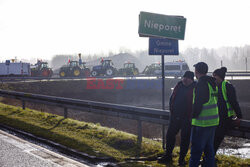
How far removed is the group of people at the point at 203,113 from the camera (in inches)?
172

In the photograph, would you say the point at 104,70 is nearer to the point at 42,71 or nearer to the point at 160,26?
the point at 42,71

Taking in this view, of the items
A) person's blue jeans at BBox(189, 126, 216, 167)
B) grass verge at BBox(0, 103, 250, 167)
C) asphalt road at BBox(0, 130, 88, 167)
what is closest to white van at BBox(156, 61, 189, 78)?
grass verge at BBox(0, 103, 250, 167)

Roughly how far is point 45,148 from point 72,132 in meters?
1.52

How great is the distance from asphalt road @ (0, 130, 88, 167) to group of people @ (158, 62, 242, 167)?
1.98 m

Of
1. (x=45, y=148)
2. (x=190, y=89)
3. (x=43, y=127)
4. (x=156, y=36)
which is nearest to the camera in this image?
(x=190, y=89)

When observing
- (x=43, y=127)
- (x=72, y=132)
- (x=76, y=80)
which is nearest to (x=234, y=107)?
(x=72, y=132)

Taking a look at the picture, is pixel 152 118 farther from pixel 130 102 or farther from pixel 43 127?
pixel 130 102

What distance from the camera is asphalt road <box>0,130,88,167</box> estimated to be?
5.50 m

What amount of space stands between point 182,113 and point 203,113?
4.33 feet

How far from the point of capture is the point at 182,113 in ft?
18.7

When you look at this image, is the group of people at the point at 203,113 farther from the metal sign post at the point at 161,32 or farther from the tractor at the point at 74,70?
the tractor at the point at 74,70

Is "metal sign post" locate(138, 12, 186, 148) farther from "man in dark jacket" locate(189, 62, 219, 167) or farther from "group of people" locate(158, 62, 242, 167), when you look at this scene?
"man in dark jacket" locate(189, 62, 219, 167)

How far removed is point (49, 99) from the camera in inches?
446

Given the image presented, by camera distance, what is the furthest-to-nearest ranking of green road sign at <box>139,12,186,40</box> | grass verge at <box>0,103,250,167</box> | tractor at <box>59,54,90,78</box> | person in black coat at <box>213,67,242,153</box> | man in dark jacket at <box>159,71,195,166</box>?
1. tractor at <box>59,54,90,78</box>
2. green road sign at <box>139,12,186,40</box>
3. grass verge at <box>0,103,250,167</box>
4. man in dark jacket at <box>159,71,195,166</box>
5. person in black coat at <box>213,67,242,153</box>
